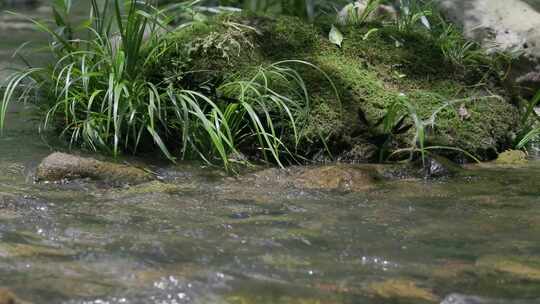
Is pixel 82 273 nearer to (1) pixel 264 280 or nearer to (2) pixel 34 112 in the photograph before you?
(1) pixel 264 280

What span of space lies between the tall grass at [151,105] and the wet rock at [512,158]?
1127mm

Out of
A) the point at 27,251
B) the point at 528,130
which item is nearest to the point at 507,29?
the point at 528,130

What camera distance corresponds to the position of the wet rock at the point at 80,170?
396 cm

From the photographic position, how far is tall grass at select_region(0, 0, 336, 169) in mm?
4398

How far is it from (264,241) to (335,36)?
2.31 metres

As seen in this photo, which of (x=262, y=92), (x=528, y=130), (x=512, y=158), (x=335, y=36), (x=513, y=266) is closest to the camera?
(x=513, y=266)

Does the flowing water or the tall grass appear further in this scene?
the tall grass

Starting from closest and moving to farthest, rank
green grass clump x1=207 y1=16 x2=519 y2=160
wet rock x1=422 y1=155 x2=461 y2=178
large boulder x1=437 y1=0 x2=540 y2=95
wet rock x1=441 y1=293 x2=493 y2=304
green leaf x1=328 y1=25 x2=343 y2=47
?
wet rock x1=441 y1=293 x2=493 y2=304, wet rock x1=422 y1=155 x2=461 y2=178, green grass clump x1=207 y1=16 x2=519 y2=160, green leaf x1=328 y1=25 x2=343 y2=47, large boulder x1=437 y1=0 x2=540 y2=95

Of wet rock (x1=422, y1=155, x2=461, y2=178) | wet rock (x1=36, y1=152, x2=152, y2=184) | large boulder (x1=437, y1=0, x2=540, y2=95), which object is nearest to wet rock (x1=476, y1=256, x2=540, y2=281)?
wet rock (x1=422, y1=155, x2=461, y2=178)

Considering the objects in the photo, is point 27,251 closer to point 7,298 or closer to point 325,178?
point 7,298

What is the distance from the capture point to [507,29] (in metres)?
6.48

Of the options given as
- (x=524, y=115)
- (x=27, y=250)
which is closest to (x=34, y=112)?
(x=27, y=250)

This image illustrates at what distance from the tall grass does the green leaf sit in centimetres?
50

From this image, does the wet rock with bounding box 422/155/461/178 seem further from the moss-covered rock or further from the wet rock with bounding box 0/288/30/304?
the wet rock with bounding box 0/288/30/304
